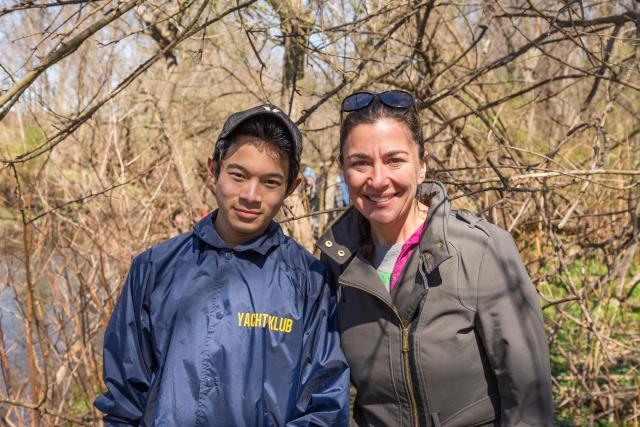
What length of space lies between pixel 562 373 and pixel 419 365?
11.7ft

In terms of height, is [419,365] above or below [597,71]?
below

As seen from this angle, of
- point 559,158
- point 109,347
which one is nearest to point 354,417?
point 109,347

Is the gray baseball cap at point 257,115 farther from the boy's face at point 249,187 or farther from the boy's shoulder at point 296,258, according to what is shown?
the boy's shoulder at point 296,258

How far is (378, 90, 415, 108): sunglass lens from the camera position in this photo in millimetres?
2059

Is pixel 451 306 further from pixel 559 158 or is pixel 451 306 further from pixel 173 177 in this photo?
pixel 173 177

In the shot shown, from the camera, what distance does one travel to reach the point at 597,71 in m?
3.60

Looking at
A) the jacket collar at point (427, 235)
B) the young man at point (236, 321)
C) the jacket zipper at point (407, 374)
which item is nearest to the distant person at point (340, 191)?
the jacket collar at point (427, 235)

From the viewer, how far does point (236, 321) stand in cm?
201

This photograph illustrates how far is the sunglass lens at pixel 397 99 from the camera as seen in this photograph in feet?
6.75

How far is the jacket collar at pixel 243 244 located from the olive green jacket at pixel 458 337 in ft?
1.10

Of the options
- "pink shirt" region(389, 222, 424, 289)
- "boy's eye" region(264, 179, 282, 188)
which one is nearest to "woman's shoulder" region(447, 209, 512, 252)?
"pink shirt" region(389, 222, 424, 289)

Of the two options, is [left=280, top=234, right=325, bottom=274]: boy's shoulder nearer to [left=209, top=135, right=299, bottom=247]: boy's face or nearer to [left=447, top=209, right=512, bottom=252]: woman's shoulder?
[left=209, top=135, right=299, bottom=247]: boy's face

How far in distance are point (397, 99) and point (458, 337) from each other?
0.76 metres

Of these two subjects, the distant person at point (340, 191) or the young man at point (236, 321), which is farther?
the distant person at point (340, 191)
